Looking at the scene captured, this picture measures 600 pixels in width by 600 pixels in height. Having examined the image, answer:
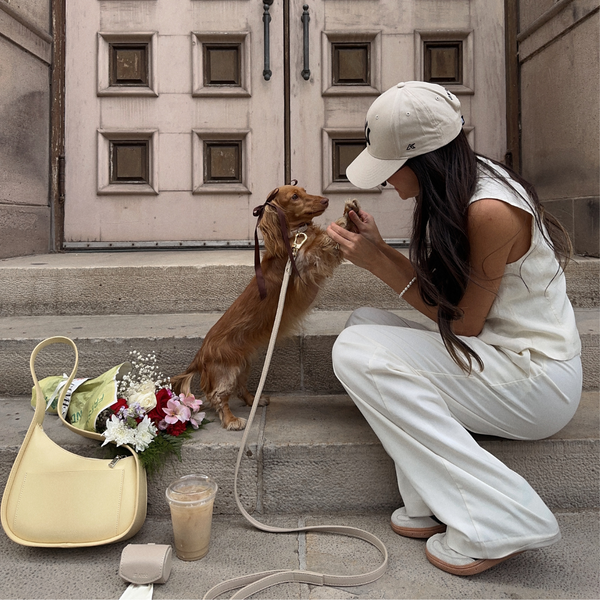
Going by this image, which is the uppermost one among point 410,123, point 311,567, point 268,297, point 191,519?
point 410,123

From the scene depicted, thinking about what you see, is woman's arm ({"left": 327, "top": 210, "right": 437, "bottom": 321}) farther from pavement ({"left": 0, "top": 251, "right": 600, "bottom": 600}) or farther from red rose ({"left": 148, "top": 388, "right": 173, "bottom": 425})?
red rose ({"left": 148, "top": 388, "right": 173, "bottom": 425})

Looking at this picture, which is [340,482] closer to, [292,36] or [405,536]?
[405,536]

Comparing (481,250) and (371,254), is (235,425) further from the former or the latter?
(481,250)

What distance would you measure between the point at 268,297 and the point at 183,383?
47cm

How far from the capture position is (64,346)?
2367 millimetres

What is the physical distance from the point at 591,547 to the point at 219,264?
208 cm

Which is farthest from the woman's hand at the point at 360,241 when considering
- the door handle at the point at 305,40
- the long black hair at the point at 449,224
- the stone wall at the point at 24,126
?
the stone wall at the point at 24,126

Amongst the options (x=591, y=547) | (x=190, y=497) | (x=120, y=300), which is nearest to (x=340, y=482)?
(x=190, y=497)

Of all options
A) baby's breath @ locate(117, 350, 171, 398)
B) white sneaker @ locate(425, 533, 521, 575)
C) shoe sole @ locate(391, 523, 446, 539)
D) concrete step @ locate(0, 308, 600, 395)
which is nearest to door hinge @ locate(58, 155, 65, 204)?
concrete step @ locate(0, 308, 600, 395)

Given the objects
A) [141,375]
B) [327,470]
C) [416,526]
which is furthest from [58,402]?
[416,526]

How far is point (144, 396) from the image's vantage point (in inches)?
73.7

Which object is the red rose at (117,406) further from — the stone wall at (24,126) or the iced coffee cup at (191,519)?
the stone wall at (24,126)

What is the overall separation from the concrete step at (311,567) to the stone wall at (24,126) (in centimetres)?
236

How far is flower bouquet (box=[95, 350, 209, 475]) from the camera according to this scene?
5.68ft
